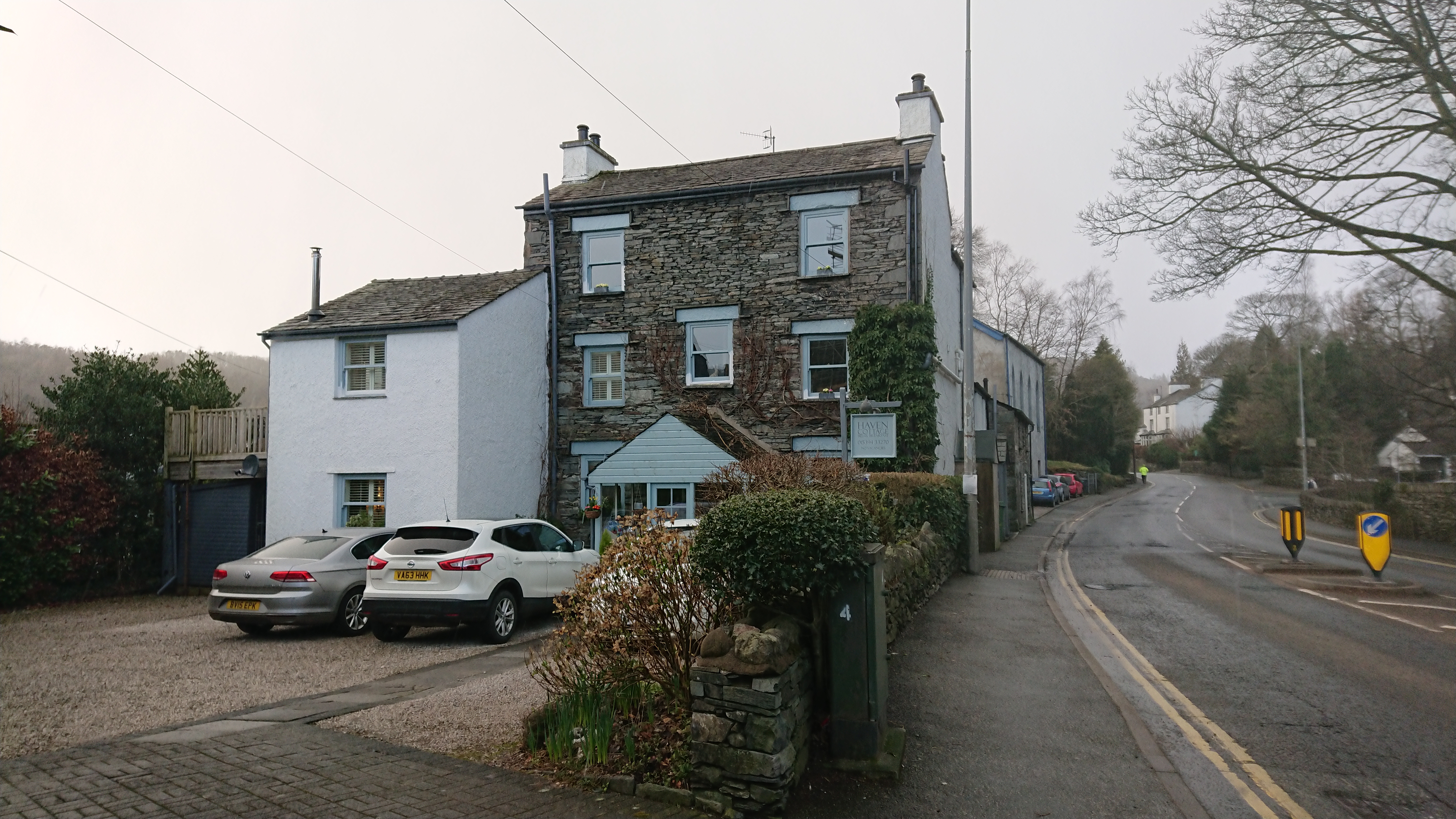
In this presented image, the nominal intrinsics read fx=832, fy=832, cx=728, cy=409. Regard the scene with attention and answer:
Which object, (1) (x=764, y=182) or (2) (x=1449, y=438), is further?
(2) (x=1449, y=438)

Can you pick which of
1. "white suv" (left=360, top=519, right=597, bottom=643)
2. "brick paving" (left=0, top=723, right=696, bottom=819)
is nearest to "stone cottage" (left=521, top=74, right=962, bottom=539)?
"white suv" (left=360, top=519, right=597, bottom=643)

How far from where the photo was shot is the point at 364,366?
18953 millimetres

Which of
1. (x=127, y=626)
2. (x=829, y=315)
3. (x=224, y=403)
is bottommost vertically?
(x=127, y=626)

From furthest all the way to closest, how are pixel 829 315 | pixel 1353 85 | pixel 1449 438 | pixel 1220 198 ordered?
pixel 1449 438 → pixel 829 315 → pixel 1220 198 → pixel 1353 85

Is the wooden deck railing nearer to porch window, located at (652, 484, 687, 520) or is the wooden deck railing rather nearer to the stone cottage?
the stone cottage

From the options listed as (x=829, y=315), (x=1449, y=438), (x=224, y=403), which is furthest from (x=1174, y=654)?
(x=1449, y=438)

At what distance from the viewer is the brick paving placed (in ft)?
15.5

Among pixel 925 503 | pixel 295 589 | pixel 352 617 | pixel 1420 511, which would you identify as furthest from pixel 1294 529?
pixel 295 589

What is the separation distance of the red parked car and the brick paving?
156 feet

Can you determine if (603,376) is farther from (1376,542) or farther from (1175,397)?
(1175,397)

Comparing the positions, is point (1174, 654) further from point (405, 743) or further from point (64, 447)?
point (64, 447)

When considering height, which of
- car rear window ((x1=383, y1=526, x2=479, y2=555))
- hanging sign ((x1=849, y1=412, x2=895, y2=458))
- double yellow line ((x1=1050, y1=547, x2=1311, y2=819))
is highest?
hanging sign ((x1=849, y1=412, x2=895, y2=458))

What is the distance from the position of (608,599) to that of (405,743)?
1.92m

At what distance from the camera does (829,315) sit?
20328 mm
